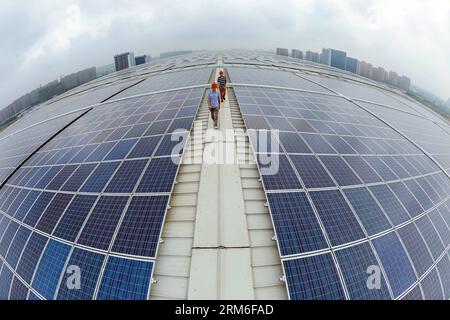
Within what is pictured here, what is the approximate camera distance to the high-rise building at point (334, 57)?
75.7 metres

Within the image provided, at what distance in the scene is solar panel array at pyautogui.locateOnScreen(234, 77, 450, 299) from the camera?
4.80 m

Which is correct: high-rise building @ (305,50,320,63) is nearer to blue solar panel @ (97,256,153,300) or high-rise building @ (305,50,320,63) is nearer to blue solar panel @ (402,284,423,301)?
blue solar panel @ (402,284,423,301)

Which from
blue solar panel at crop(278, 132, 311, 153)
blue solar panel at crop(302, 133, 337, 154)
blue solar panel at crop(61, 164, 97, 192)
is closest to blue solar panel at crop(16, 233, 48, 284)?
blue solar panel at crop(61, 164, 97, 192)

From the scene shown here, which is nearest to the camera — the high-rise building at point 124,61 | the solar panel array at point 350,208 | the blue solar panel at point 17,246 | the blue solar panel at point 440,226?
the solar panel array at point 350,208

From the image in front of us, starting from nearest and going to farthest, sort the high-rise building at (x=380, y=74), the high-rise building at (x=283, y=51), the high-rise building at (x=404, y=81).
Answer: the high-rise building at (x=404, y=81) → the high-rise building at (x=283, y=51) → the high-rise building at (x=380, y=74)

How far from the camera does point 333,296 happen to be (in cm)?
452

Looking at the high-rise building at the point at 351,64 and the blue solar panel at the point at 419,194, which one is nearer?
the blue solar panel at the point at 419,194

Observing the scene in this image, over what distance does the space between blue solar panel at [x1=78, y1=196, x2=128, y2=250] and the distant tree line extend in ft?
164

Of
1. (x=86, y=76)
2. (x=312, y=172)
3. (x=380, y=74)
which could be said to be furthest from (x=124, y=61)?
(x=380, y=74)

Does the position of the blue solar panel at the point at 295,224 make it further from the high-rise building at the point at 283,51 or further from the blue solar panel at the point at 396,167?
the high-rise building at the point at 283,51

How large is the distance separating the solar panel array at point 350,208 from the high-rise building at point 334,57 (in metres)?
81.0

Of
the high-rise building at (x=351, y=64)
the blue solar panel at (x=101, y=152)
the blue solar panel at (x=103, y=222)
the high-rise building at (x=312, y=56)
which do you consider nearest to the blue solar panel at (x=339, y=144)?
the blue solar panel at (x=103, y=222)

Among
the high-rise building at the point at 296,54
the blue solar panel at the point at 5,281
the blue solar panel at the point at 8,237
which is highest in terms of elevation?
the high-rise building at the point at 296,54
